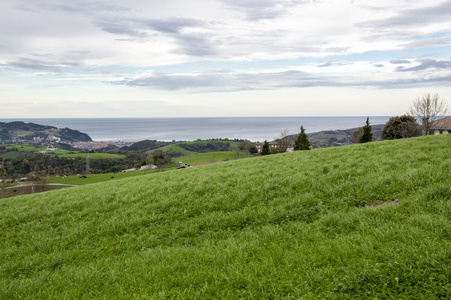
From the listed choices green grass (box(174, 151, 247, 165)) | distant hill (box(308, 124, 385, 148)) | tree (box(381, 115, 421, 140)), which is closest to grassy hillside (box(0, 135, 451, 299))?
tree (box(381, 115, 421, 140))

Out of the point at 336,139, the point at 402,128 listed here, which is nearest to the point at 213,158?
the point at 402,128

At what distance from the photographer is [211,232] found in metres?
6.04

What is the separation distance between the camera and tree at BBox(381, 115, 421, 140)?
38.6 metres

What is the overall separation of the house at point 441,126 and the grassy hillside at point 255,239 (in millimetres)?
42193

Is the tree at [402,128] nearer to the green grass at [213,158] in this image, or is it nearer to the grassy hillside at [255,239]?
the grassy hillside at [255,239]

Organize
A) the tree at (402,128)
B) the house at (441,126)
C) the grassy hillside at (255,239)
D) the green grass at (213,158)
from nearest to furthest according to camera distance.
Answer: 1. the grassy hillside at (255,239)
2. the tree at (402,128)
3. the house at (441,126)
4. the green grass at (213,158)

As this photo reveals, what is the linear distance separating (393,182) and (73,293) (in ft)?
25.9

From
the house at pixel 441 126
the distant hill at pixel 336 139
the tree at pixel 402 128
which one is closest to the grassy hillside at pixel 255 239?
the tree at pixel 402 128

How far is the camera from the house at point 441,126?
4047 centimetres

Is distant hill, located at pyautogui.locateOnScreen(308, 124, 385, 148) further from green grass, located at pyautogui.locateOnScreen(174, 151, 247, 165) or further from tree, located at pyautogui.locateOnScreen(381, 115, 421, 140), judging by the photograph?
tree, located at pyautogui.locateOnScreen(381, 115, 421, 140)

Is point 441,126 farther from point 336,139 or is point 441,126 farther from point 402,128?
point 336,139

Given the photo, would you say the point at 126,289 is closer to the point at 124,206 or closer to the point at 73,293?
the point at 73,293

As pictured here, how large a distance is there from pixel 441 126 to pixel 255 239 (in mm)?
52759

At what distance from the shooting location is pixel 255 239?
5.14 m
